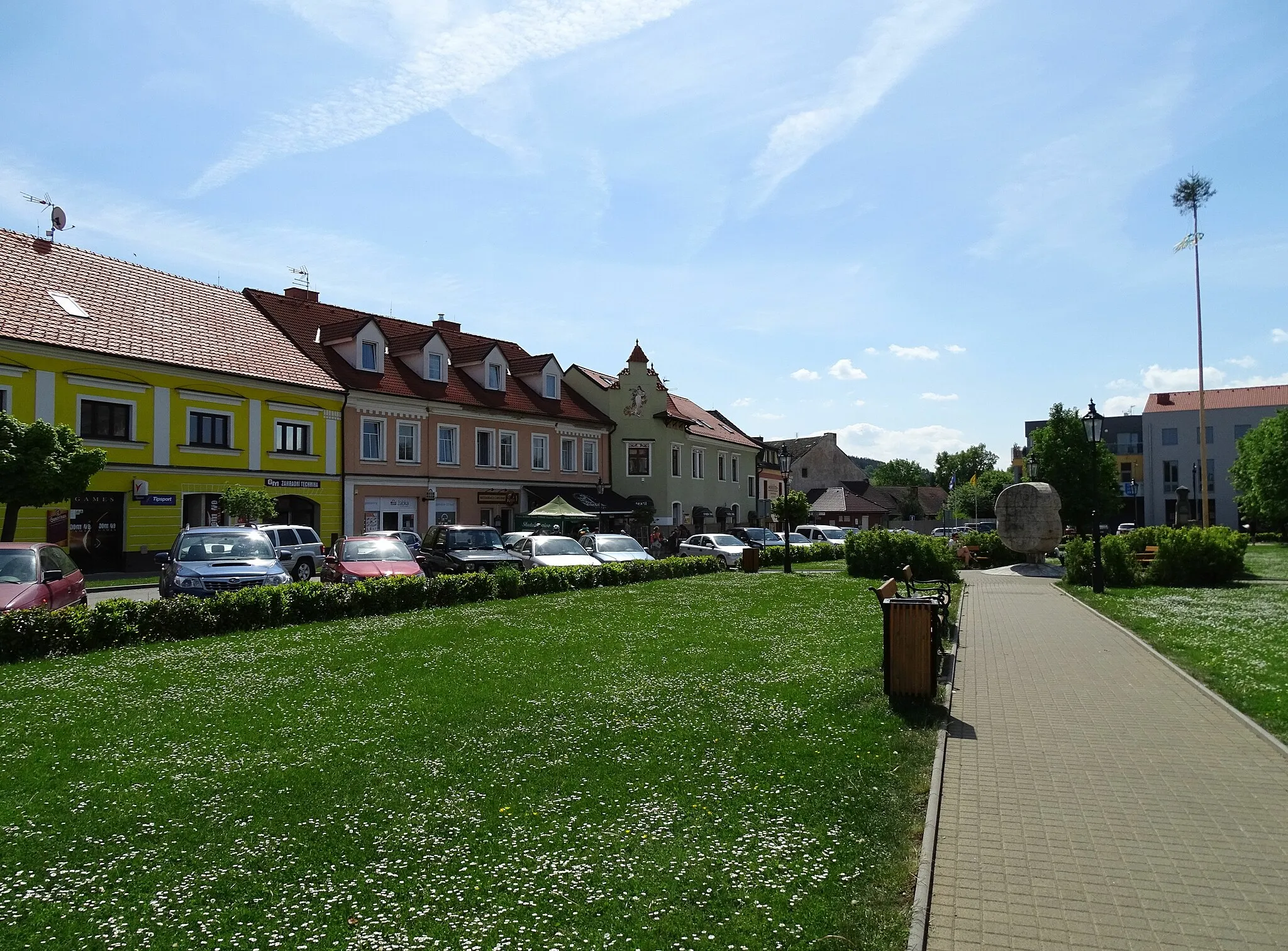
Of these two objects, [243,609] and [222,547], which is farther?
[222,547]

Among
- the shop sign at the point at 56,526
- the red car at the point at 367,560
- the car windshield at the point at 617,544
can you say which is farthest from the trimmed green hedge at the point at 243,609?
the shop sign at the point at 56,526

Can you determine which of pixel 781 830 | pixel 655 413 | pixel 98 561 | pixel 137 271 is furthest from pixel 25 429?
pixel 655 413

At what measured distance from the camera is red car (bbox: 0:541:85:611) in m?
12.1

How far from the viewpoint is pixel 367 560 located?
19.2 metres

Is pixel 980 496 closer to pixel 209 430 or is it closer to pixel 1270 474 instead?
pixel 1270 474

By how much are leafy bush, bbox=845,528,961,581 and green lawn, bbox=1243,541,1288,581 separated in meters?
7.84

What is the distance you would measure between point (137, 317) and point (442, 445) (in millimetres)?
12529

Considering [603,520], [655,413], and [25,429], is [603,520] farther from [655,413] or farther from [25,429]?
[25,429]

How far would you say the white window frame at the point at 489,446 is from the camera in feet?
128

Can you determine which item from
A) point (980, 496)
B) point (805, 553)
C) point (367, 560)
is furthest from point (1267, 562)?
point (980, 496)

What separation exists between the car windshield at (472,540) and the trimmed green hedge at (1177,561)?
1571cm

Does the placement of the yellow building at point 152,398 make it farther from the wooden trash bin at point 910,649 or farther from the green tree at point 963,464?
the green tree at point 963,464

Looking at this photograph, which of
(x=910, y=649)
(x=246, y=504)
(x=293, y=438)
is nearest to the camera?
(x=910, y=649)

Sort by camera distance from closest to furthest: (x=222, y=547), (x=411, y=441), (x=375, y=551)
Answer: (x=222, y=547), (x=375, y=551), (x=411, y=441)
